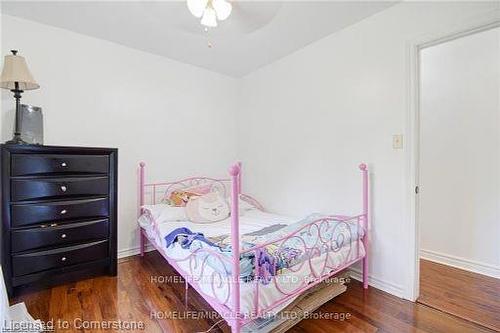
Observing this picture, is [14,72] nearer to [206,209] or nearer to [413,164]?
[206,209]

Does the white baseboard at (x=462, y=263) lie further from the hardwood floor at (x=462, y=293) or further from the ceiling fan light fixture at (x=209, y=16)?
the ceiling fan light fixture at (x=209, y=16)

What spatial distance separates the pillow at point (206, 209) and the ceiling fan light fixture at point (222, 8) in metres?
1.68

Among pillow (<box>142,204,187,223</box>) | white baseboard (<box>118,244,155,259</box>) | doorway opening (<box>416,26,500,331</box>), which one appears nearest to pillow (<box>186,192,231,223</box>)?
pillow (<box>142,204,187,223</box>)

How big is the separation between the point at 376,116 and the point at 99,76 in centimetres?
278

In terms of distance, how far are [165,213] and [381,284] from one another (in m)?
2.07

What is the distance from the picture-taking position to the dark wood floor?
170cm

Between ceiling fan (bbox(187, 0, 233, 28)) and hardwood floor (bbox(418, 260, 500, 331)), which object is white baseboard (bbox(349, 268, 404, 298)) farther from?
ceiling fan (bbox(187, 0, 233, 28))

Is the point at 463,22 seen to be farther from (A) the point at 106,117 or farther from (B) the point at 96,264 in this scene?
(B) the point at 96,264

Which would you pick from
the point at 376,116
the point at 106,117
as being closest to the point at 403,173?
the point at 376,116

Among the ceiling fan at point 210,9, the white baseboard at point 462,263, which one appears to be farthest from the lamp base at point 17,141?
the white baseboard at point 462,263

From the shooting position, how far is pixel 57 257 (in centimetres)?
211

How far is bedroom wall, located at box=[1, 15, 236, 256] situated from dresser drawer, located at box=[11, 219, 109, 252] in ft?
1.83

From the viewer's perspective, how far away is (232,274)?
54.2 inches

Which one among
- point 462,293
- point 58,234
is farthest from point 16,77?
point 462,293
